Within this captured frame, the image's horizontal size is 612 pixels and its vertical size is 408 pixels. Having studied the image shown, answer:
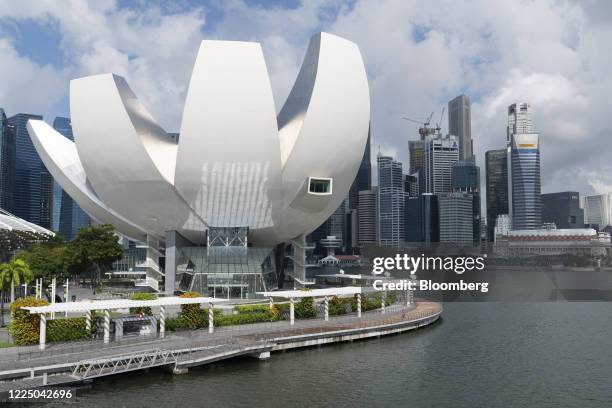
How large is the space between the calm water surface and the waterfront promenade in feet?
2.01

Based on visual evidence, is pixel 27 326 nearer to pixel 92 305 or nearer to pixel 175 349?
pixel 92 305

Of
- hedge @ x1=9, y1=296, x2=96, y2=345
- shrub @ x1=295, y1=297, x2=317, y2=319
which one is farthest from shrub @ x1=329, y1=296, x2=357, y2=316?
hedge @ x1=9, y1=296, x2=96, y2=345

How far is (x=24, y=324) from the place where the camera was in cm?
2673

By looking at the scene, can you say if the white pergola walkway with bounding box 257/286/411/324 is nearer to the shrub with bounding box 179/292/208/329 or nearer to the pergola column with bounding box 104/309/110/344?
the shrub with bounding box 179/292/208/329

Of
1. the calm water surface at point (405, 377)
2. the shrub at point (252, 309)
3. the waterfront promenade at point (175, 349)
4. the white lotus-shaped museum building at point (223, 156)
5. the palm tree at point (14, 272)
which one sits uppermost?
the white lotus-shaped museum building at point (223, 156)

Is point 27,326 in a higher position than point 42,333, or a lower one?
higher

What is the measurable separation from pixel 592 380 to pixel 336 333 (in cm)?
1327

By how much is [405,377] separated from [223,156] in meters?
24.2

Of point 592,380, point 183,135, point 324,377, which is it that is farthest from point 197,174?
point 592,380

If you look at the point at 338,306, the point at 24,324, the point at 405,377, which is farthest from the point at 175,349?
the point at 338,306

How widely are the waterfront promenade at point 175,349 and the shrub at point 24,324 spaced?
38.2 inches

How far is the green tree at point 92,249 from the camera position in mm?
52438

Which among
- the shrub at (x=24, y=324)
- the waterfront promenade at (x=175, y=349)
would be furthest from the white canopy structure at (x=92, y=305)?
the waterfront promenade at (x=175, y=349)

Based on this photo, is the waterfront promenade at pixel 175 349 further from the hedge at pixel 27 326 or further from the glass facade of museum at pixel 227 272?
the glass facade of museum at pixel 227 272
